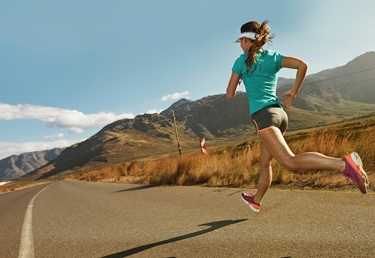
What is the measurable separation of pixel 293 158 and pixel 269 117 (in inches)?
18.6

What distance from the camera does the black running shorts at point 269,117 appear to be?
9.23ft

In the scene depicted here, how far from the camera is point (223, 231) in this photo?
3266 millimetres

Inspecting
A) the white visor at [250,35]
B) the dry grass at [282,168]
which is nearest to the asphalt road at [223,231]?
the dry grass at [282,168]

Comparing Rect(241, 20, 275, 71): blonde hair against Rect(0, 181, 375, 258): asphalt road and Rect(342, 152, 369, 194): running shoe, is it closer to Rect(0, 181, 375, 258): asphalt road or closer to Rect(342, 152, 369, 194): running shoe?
Rect(342, 152, 369, 194): running shoe

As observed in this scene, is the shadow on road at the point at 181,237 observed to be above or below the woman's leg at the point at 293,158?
below

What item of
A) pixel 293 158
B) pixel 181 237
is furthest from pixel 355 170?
pixel 181 237

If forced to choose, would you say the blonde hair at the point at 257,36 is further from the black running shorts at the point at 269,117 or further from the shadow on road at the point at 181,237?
the shadow on road at the point at 181,237

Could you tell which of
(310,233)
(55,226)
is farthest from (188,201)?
(310,233)

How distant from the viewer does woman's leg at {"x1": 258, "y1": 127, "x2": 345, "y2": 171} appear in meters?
2.52

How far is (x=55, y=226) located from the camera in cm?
506

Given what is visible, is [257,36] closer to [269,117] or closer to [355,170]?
[269,117]

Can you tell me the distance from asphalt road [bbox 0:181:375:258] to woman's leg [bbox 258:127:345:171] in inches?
26.9

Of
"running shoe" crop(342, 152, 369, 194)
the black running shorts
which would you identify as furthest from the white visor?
"running shoe" crop(342, 152, 369, 194)

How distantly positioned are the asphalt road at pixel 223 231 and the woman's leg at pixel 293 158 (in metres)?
0.68
